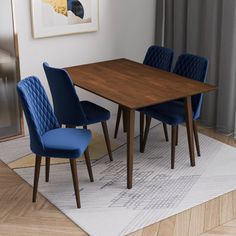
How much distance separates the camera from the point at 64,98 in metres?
3.61

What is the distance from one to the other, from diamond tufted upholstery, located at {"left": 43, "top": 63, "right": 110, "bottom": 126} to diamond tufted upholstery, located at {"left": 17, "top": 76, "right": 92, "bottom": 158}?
0.16 m

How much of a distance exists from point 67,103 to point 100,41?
54.8 inches

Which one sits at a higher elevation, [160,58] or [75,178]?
[160,58]

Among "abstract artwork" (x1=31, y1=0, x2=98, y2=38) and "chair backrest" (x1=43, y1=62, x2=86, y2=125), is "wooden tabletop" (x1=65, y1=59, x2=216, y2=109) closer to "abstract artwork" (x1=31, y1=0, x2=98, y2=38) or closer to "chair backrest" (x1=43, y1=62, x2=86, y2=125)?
"chair backrest" (x1=43, y1=62, x2=86, y2=125)

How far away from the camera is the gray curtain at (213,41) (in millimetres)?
4406

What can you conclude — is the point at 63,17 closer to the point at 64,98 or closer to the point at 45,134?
the point at 64,98

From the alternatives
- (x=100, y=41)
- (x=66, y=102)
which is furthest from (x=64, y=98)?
(x=100, y=41)

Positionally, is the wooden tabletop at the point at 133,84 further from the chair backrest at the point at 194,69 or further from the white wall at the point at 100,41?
the white wall at the point at 100,41

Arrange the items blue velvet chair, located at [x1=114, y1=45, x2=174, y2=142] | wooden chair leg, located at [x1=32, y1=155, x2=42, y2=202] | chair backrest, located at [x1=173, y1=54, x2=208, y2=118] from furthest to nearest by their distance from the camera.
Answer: blue velvet chair, located at [x1=114, y1=45, x2=174, y2=142]
chair backrest, located at [x1=173, y1=54, x2=208, y2=118]
wooden chair leg, located at [x1=32, y1=155, x2=42, y2=202]

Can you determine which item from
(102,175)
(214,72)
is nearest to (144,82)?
(102,175)

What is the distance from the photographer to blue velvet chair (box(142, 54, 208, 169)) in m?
3.79

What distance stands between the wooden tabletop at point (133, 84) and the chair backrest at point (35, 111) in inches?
14.6

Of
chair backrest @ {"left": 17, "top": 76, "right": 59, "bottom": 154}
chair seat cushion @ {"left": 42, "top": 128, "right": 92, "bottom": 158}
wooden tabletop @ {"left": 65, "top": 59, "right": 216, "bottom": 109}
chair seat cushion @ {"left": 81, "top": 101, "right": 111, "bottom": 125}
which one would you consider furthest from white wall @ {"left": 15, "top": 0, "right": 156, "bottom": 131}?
chair seat cushion @ {"left": 42, "top": 128, "right": 92, "bottom": 158}

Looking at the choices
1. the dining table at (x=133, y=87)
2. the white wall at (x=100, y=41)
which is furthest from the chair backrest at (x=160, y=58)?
the white wall at (x=100, y=41)
